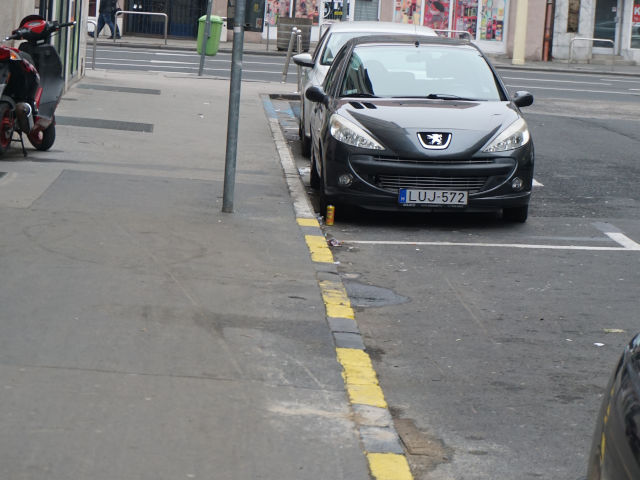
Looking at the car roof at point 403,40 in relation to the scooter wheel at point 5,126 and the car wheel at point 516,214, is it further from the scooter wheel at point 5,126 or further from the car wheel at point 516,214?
the scooter wheel at point 5,126

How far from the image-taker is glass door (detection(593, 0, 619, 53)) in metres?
42.2

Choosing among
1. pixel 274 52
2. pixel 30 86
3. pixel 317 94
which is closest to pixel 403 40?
pixel 317 94

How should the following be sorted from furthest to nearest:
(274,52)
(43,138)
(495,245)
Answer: (274,52) < (43,138) < (495,245)

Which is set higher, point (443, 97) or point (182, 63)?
point (182, 63)

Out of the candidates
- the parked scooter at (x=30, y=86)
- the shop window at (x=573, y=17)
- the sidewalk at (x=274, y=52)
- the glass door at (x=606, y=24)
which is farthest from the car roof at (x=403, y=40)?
the glass door at (x=606, y=24)

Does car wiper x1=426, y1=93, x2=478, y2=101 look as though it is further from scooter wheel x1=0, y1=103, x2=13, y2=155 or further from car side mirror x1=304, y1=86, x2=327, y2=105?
scooter wheel x1=0, y1=103, x2=13, y2=155

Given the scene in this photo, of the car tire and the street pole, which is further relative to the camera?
the street pole

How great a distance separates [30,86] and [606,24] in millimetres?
33524

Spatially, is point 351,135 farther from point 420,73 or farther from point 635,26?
point 635,26

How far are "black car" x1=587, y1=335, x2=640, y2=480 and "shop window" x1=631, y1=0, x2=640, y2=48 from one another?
134 feet

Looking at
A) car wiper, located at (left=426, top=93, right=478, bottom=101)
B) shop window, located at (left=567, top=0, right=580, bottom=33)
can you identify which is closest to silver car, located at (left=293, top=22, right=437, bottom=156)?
car wiper, located at (left=426, top=93, right=478, bottom=101)

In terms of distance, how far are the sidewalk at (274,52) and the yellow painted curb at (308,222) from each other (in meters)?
26.7

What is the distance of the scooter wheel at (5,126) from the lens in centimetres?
1195

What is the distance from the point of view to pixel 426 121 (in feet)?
34.3
